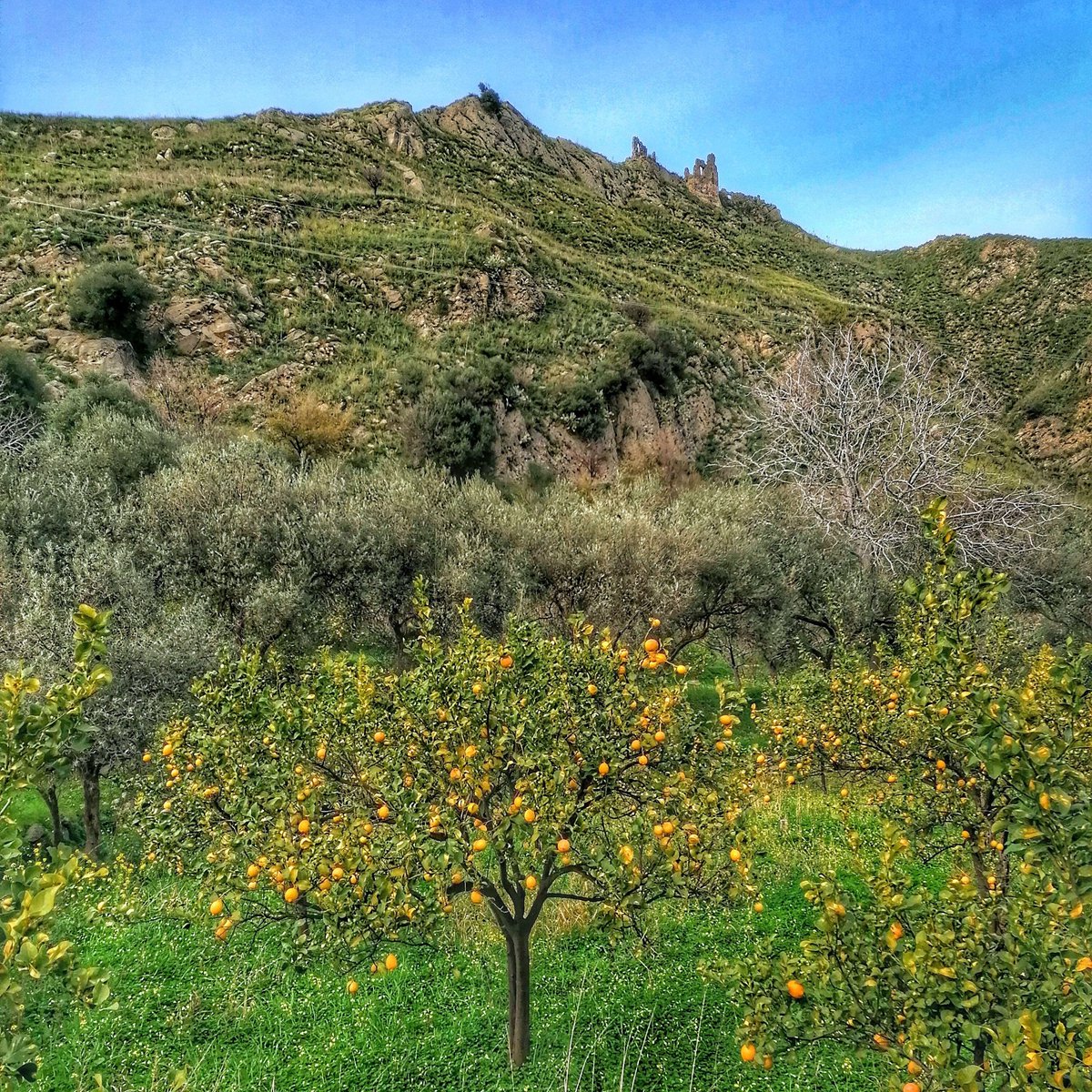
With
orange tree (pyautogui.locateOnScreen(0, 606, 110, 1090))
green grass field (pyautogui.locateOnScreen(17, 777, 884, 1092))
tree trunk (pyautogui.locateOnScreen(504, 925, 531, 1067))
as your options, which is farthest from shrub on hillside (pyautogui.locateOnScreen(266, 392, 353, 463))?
orange tree (pyautogui.locateOnScreen(0, 606, 110, 1090))

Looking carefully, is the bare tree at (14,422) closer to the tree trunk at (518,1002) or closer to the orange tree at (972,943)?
the tree trunk at (518,1002)

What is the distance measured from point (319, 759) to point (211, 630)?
7.95 m

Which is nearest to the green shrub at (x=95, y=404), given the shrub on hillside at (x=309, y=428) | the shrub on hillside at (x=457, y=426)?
the shrub on hillside at (x=309, y=428)

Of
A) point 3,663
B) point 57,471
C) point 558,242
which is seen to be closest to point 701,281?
point 558,242

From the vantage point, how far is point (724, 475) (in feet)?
135

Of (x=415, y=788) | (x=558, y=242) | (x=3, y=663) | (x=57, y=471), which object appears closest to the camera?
(x=415, y=788)

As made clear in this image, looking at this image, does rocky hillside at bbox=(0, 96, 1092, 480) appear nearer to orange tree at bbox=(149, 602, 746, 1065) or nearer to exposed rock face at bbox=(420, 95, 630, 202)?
exposed rock face at bbox=(420, 95, 630, 202)

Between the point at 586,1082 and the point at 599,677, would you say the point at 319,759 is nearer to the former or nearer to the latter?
the point at 599,677

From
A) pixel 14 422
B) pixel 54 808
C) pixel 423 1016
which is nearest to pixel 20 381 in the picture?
pixel 14 422

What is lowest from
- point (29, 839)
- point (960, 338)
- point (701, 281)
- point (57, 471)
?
point (29, 839)

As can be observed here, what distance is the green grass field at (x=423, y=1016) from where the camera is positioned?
6.36m

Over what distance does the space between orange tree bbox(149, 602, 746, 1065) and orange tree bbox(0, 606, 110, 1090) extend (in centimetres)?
167

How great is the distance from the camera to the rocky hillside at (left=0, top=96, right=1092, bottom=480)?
34406 millimetres

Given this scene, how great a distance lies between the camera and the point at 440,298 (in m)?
43.0
